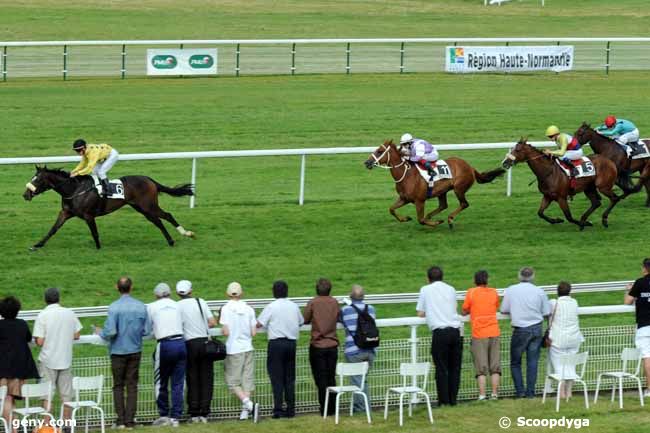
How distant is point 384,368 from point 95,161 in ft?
19.5

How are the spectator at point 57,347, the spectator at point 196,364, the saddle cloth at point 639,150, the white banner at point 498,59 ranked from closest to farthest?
the spectator at point 57,347 < the spectator at point 196,364 < the saddle cloth at point 639,150 < the white banner at point 498,59

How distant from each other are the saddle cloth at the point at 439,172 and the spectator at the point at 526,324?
5907mm

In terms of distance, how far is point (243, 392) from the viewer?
10.4 m

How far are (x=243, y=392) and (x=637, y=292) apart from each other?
327 centimetres

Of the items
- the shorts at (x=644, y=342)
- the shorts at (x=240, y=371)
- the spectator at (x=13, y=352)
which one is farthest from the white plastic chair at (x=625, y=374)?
the spectator at (x=13, y=352)

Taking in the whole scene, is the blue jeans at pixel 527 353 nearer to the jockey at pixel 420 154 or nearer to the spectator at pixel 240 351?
the spectator at pixel 240 351

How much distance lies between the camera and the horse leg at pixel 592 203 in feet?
56.8

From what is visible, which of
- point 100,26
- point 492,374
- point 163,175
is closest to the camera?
point 492,374

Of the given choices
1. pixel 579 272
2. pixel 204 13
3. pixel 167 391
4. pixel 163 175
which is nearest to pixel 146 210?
pixel 163 175

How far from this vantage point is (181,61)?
1164 inches

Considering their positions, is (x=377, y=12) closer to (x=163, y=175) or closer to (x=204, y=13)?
(x=204, y=13)

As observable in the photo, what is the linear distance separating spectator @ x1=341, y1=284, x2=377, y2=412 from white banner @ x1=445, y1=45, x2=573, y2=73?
21040 mm

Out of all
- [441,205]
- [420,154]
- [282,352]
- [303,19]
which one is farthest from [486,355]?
[303,19]

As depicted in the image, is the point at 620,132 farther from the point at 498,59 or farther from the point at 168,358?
the point at 498,59
